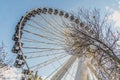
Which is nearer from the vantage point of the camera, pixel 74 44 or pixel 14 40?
pixel 74 44

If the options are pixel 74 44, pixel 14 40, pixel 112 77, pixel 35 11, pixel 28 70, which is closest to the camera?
pixel 74 44

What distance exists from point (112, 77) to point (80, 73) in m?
7.65

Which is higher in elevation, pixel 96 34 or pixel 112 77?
pixel 96 34

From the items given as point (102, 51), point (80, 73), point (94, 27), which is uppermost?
point (94, 27)

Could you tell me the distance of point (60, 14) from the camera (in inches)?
1452

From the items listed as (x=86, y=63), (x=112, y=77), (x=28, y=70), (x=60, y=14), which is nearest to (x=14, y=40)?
(x=28, y=70)

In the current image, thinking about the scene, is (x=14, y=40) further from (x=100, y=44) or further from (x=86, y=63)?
(x=100, y=44)

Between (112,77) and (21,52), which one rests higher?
(21,52)

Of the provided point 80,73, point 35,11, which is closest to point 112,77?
point 80,73

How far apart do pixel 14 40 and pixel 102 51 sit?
61.0 ft

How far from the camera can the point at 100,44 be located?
15039mm

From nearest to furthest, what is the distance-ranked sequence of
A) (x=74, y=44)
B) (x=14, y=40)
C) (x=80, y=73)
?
(x=74, y=44) < (x=80, y=73) < (x=14, y=40)

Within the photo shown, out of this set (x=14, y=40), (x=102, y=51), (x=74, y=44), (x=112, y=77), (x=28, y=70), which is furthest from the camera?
(x=14, y=40)

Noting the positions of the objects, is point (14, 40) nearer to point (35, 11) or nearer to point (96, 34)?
point (35, 11)
